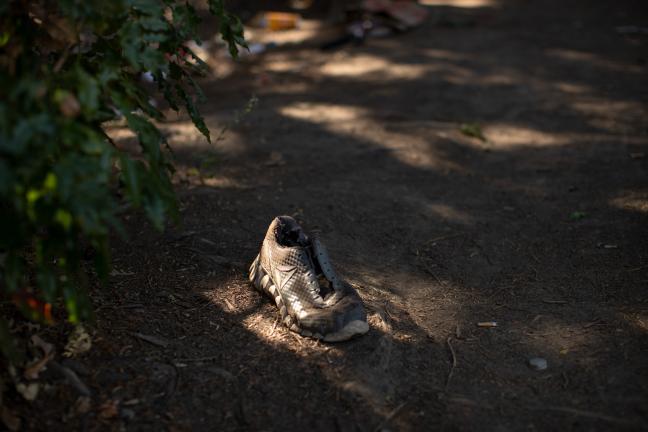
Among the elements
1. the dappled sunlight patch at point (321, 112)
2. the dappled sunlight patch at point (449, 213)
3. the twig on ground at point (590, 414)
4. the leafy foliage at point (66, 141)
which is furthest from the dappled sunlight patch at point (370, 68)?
the twig on ground at point (590, 414)

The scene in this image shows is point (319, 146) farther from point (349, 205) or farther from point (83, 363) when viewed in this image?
point (83, 363)

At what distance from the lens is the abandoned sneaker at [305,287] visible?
2588 mm

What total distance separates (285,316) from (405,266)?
37.5 inches

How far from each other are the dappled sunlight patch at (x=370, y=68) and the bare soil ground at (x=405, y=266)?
0.24 m

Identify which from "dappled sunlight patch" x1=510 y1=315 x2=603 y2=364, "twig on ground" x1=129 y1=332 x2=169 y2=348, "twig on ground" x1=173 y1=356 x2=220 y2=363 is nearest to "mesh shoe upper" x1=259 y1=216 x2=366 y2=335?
"twig on ground" x1=173 y1=356 x2=220 y2=363

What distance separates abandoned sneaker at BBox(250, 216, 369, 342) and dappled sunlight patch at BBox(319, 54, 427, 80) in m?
4.47

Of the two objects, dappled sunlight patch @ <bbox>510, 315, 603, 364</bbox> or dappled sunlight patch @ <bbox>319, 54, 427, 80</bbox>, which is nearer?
dappled sunlight patch @ <bbox>510, 315, 603, 364</bbox>

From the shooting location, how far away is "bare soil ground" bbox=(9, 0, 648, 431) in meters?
2.32

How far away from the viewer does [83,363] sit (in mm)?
2379

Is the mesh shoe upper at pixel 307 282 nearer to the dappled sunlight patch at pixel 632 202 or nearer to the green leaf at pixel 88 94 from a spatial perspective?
the green leaf at pixel 88 94

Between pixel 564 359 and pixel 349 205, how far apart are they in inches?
71.6

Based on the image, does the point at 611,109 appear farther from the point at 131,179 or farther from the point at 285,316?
the point at 131,179

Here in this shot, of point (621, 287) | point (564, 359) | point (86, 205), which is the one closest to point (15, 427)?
point (86, 205)

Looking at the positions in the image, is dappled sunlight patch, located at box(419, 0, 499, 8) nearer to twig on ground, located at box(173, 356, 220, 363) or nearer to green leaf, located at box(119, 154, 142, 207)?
twig on ground, located at box(173, 356, 220, 363)
